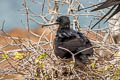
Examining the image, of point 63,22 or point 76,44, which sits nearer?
point 76,44

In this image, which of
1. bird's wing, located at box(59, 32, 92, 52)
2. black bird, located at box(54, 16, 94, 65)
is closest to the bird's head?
black bird, located at box(54, 16, 94, 65)

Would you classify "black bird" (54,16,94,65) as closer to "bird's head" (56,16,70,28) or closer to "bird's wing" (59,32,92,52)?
"bird's wing" (59,32,92,52)

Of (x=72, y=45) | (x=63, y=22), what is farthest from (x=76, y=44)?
(x=63, y=22)

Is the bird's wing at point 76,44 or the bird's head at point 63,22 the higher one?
the bird's head at point 63,22

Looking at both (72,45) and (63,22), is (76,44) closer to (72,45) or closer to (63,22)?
(72,45)

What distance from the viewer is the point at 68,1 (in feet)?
15.6

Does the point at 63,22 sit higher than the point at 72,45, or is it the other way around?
the point at 63,22

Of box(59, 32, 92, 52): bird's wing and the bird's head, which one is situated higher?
the bird's head

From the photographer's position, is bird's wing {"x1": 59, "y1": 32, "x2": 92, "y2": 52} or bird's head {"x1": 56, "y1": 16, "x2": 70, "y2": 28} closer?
bird's wing {"x1": 59, "y1": 32, "x2": 92, "y2": 52}

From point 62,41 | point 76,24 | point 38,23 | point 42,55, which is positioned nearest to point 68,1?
point 76,24

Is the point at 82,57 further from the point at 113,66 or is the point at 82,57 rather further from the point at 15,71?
the point at 15,71

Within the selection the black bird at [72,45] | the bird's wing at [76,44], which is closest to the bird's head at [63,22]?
the black bird at [72,45]

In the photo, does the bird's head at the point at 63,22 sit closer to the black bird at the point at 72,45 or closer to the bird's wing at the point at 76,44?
the black bird at the point at 72,45

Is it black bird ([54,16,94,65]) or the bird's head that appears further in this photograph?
the bird's head
